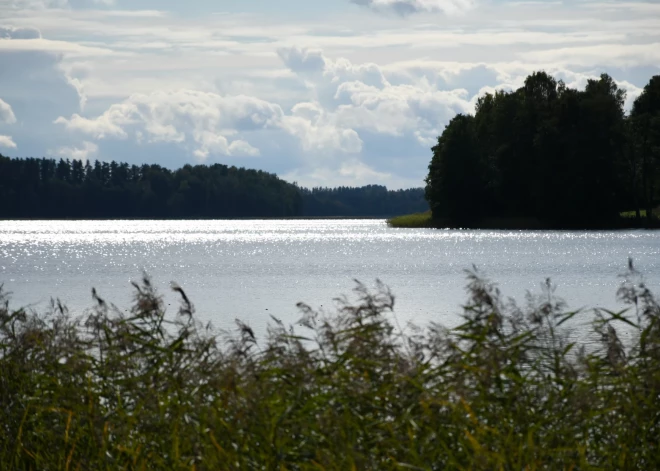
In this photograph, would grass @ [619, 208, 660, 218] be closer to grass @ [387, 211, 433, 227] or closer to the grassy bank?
the grassy bank

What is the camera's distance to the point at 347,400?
748 cm

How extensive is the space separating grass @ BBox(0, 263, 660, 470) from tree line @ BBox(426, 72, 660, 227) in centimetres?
8819

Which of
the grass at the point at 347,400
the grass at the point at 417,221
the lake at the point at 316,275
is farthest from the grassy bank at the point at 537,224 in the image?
the grass at the point at 347,400

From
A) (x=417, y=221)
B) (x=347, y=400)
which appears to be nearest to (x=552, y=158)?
(x=417, y=221)

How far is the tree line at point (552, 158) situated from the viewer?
93.8 meters

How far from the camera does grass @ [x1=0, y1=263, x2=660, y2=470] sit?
700cm

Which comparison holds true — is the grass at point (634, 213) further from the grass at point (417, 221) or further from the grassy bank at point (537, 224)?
the grass at point (417, 221)

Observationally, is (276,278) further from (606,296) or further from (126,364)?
(126,364)

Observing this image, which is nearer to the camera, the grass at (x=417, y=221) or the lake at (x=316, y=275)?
the lake at (x=316, y=275)

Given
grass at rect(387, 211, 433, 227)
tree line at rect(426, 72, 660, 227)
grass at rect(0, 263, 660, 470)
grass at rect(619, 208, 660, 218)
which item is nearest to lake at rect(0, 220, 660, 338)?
grass at rect(0, 263, 660, 470)

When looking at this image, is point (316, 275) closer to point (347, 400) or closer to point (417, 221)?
point (347, 400)

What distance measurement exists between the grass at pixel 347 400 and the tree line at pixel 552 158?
289 ft

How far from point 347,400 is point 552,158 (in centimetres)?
9101

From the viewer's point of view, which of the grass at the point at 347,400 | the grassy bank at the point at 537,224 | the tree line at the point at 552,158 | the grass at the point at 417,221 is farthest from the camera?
the grass at the point at 417,221
